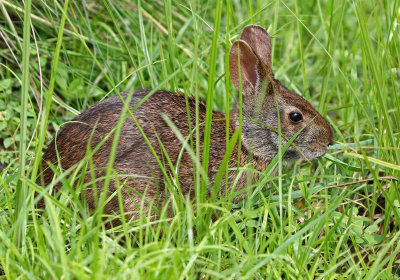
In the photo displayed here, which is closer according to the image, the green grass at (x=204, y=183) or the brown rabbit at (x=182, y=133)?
the green grass at (x=204, y=183)

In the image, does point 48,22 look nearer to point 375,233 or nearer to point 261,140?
point 261,140

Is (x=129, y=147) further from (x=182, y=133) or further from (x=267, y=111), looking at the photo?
(x=267, y=111)

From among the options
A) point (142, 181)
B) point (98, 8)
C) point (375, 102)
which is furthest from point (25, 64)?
point (98, 8)

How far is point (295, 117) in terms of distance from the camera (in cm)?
398

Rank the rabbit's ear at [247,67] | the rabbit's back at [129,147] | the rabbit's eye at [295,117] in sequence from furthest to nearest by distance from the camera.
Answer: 1. the rabbit's eye at [295,117]
2. the rabbit's ear at [247,67]
3. the rabbit's back at [129,147]

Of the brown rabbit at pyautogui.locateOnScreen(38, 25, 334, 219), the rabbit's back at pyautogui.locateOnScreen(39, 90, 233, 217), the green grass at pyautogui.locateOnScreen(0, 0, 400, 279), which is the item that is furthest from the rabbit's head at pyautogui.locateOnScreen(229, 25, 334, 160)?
the rabbit's back at pyautogui.locateOnScreen(39, 90, 233, 217)

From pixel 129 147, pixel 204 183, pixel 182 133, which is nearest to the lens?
pixel 204 183

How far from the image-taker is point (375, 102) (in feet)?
12.2

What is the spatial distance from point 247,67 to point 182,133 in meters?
0.65

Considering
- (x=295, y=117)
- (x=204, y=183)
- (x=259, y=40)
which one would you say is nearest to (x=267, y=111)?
(x=295, y=117)

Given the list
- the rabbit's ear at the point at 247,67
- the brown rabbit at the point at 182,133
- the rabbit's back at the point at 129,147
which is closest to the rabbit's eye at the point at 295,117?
the brown rabbit at the point at 182,133

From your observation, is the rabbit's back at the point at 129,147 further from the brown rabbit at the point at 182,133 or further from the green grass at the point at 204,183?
the green grass at the point at 204,183

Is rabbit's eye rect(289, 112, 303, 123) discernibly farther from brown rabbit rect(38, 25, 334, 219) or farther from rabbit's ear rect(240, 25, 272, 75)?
rabbit's ear rect(240, 25, 272, 75)

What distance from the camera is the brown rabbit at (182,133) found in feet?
11.6
